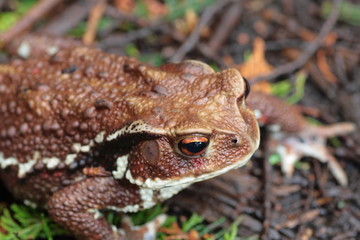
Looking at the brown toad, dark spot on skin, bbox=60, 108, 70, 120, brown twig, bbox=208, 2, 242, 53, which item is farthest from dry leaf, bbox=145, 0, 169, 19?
dark spot on skin, bbox=60, 108, 70, 120

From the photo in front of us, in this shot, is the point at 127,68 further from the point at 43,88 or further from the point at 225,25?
the point at 225,25

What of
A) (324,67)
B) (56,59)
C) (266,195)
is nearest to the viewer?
(56,59)

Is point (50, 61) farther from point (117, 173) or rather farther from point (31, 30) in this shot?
point (31, 30)

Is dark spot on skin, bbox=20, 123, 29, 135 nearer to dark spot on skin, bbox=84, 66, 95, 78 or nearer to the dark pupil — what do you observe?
dark spot on skin, bbox=84, 66, 95, 78

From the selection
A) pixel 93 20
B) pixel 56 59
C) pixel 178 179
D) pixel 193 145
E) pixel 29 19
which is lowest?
pixel 178 179

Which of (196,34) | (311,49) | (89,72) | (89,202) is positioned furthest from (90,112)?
(311,49)

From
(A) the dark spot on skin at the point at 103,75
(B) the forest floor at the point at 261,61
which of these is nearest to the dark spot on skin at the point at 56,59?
(A) the dark spot on skin at the point at 103,75

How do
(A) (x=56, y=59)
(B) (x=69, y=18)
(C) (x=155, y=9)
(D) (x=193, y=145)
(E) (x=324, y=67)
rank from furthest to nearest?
1. (C) (x=155, y=9)
2. (B) (x=69, y=18)
3. (E) (x=324, y=67)
4. (A) (x=56, y=59)
5. (D) (x=193, y=145)
